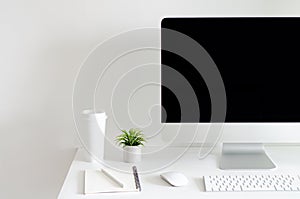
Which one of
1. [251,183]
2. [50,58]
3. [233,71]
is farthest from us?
[50,58]

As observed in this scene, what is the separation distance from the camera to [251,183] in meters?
1.38

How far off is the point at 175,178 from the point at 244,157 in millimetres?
360

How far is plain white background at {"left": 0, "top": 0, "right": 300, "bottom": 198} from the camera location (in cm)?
180

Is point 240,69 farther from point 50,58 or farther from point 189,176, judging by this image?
point 50,58

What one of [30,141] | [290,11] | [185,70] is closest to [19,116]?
[30,141]

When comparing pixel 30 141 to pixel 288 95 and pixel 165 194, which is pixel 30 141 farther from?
pixel 288 95

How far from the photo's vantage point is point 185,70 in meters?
1.59

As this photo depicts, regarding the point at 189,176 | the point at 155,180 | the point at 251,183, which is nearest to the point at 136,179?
the point at 155,180

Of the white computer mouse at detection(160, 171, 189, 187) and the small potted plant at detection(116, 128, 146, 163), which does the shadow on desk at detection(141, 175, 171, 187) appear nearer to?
the white computer mouse at detection(160, 171, 189, 187)

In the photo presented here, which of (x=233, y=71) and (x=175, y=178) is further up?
(x=233, y=71)

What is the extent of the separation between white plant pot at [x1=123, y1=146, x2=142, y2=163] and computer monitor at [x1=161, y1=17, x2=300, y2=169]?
0.15 metres

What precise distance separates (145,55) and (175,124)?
13.6 inches

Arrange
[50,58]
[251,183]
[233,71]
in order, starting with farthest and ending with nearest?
[50,58]
[233,71]
[251,183]

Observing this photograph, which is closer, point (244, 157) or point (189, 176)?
point (189, 176)
